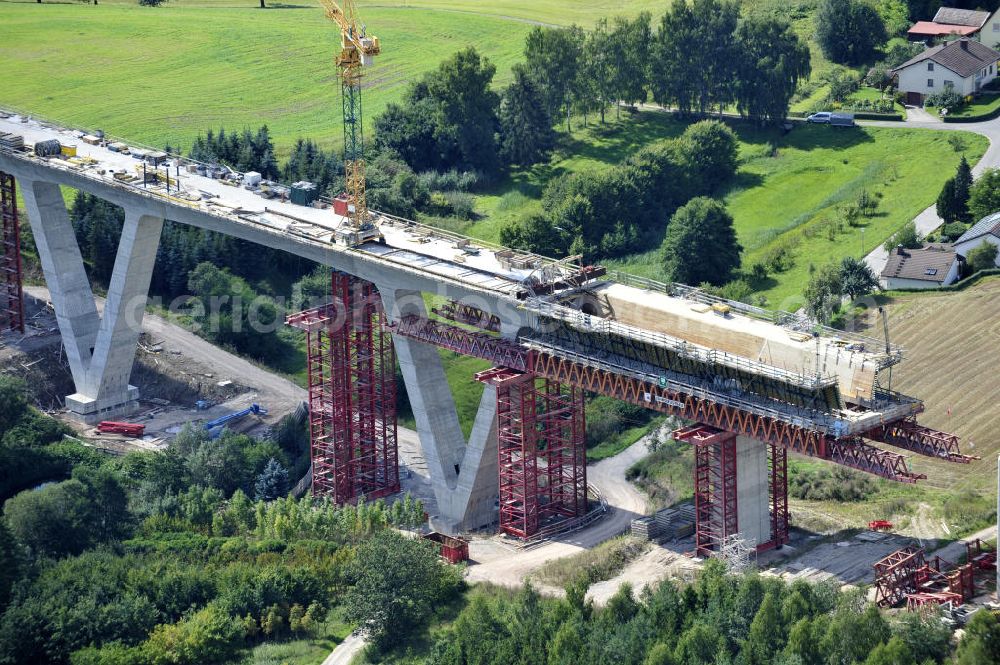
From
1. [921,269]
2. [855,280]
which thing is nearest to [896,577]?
[855,280]

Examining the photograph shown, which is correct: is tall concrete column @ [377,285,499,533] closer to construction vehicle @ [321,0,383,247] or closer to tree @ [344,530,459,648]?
construction vehicle @ [321,0,383,247]

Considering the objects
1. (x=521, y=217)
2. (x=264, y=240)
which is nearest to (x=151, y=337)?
(x=264, y=240)

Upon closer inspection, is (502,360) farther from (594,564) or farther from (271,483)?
(271,483)

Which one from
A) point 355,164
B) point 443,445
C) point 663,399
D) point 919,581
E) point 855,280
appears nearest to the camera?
point 919,581

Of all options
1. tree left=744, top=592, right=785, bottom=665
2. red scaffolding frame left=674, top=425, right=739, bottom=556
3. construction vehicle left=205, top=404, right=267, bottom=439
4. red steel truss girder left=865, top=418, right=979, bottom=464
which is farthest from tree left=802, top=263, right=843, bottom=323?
tree left=744, top=592, right=785, bottom=665

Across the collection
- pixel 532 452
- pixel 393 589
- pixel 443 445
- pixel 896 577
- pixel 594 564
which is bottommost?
pixel 594 564

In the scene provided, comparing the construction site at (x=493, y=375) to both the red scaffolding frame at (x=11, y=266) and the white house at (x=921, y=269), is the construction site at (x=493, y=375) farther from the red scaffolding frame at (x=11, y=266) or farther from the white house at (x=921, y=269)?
the white house at (x=921, y=269)
